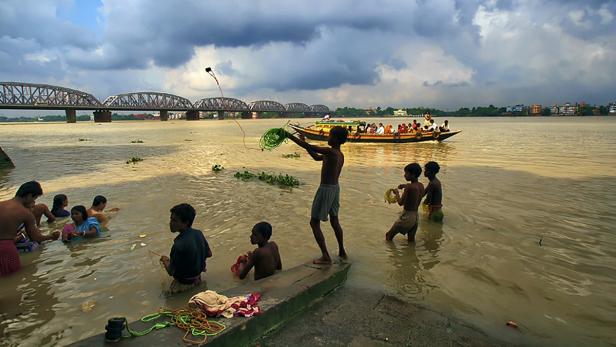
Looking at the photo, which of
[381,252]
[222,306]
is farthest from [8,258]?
[381,252]

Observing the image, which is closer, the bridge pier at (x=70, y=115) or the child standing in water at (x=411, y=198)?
the child standing in water at (x=411, y=198)

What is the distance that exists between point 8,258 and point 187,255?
297cm

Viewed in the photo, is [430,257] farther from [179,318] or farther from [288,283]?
[179,318]

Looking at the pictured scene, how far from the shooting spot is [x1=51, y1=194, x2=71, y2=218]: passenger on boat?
8.56 metres

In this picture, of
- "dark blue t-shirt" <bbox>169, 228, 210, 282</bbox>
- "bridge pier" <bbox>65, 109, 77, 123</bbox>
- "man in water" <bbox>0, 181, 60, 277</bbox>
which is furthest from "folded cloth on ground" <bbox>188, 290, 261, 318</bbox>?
"bridge pier" <bbox>65, 109, 77, 123</bbox>

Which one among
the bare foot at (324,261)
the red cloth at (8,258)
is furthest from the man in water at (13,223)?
the bare foot at (324,261)

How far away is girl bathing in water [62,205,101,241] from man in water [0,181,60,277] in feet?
4.26

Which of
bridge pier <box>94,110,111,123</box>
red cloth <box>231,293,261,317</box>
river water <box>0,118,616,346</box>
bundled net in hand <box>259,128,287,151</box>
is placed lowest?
river water <box>0,118,616,346</box>

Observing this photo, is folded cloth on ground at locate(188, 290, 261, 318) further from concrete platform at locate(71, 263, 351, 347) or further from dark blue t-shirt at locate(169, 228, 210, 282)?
dark blue t-shirt at locate(169, 228, 210, 282)

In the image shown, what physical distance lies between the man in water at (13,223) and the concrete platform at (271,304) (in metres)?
3.05

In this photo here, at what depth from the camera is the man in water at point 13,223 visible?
5281 millimetres

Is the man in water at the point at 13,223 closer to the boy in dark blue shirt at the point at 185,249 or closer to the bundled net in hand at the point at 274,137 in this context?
the boy in dark blue shirt at the point at 185,249

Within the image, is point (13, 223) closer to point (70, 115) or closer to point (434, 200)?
point (434, 200)

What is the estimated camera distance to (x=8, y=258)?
218 inches
